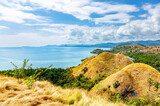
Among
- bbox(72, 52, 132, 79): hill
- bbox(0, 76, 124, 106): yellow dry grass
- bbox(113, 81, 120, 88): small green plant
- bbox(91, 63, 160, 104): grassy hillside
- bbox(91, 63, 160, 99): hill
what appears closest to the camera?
bbox(0, 76, 124, 106): yellow dry grass

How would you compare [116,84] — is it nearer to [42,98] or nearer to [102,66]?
[102,66]

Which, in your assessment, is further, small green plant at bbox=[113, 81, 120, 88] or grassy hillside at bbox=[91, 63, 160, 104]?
small green plant at bbox=[113, 81, 120, 88]

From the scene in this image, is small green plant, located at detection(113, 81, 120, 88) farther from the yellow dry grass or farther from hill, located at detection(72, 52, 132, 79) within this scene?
the yellow dry grass

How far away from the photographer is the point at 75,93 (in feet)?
36.1

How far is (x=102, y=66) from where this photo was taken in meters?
154

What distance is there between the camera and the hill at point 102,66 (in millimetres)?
149750

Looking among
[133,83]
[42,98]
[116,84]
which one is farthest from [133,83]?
[42,98]

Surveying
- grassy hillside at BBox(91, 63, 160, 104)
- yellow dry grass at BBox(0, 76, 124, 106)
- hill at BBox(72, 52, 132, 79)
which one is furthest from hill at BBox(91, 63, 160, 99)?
yellow dry grass at BBox(0, 76, 124, 106)

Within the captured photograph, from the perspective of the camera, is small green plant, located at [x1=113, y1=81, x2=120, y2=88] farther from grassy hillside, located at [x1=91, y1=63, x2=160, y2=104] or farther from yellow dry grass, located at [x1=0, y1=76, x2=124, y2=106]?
yellow dry grass, located at [x1=0, y1=76, x2=124, y2=106]

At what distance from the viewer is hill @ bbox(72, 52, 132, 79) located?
149750mm

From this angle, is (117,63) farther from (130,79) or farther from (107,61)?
→ (130,79)

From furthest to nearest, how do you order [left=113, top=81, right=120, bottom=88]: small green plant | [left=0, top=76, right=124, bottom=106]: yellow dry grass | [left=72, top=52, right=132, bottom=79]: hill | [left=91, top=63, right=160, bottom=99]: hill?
1. [left=72, top=52, right=132, bottom=79]: hill
2. [left=113, top=81, right=120, bottom=88]: small green plant
3. [left=91, top=63, right=160, bottom=99]: hill
4. [left=0, top=76, right=124, bottom=106]: yellow dry grass

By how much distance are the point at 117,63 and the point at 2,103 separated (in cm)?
15342

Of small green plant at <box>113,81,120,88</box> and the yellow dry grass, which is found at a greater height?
the yellow dry grass
